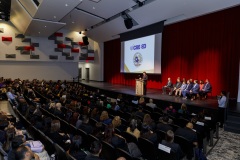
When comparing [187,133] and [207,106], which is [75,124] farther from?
[207,106]

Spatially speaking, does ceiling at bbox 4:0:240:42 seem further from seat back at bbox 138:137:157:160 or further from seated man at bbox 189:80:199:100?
seat back at bbox 138:137:157:160

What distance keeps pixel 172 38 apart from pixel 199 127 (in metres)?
9.20

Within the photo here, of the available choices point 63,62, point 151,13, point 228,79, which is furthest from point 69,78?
point 228,79

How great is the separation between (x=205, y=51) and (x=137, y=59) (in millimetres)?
5092

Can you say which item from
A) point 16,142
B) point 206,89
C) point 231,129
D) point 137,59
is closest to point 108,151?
point 16,142

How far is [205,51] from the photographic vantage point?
1152 cm

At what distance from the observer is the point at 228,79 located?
10.3m

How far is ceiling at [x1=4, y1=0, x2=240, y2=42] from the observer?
10281 mm

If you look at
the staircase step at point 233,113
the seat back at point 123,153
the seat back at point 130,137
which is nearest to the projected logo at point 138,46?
the staircase step at point 233,113

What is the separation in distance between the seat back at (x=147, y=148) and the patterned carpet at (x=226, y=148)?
1.53 m

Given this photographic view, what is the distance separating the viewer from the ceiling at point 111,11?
10281mm

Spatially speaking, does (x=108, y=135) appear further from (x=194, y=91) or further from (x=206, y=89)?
(x=206, y=89)

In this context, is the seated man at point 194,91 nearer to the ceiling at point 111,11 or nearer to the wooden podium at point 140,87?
the wooden podium at point 140,87

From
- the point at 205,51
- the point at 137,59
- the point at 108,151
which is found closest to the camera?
the point at 108,151
